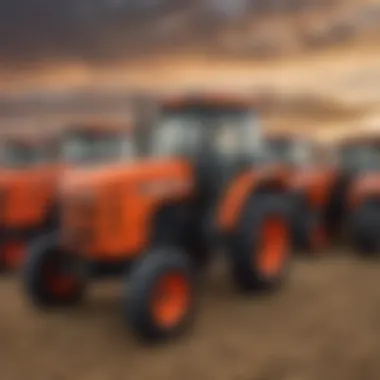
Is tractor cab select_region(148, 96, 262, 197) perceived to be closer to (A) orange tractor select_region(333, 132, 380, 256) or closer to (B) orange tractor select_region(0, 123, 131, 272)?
(B) orange tractor select_region(0, 123, 131, 272)

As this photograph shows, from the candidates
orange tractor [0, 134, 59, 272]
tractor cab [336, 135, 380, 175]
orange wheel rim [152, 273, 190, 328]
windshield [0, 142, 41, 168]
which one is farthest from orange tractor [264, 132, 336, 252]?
windshield [0, 142, 41, 168]

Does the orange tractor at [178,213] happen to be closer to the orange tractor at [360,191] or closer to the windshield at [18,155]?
the orange tractor at [360,191]

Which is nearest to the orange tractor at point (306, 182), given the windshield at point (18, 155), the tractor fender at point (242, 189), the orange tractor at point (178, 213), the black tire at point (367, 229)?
the black tire at point (367, 229)

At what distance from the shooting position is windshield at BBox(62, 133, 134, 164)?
3.47 metres

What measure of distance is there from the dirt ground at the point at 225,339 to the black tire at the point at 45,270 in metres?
0.09

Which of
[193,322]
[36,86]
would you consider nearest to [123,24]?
[36,86]

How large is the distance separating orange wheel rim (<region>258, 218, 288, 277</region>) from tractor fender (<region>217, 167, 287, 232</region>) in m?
0.17

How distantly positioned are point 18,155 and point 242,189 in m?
1.64

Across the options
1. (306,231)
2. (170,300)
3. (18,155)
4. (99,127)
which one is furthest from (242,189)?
(18,155)

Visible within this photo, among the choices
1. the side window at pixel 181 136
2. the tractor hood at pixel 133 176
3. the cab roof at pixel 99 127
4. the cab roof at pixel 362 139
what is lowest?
the cab roof at pixel 362 139

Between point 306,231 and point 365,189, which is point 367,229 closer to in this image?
point 365,189

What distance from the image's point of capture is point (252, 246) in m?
3.01

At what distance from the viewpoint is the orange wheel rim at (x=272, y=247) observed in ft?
10.3

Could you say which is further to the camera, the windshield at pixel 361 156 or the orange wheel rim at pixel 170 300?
the windshield at pixel 361 156
